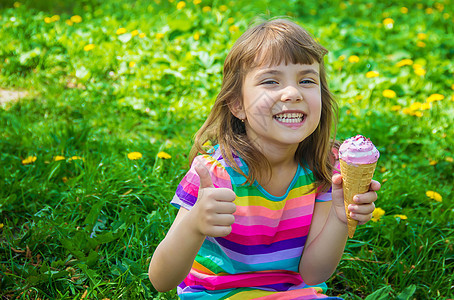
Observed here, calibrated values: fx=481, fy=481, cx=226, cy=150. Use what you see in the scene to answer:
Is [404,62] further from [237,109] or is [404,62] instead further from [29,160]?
[29,160]

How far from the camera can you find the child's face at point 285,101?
1572 millimetres

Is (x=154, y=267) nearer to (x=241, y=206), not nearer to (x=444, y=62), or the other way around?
(x=241, y=206)

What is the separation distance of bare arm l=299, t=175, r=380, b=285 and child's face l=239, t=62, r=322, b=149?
0.21 metres

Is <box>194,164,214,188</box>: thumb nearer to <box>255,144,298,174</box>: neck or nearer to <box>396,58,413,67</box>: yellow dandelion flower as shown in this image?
<box>255,144,298,174</box>: neck

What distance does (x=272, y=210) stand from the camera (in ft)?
5.55

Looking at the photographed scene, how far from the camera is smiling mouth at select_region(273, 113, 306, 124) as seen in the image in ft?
5.20

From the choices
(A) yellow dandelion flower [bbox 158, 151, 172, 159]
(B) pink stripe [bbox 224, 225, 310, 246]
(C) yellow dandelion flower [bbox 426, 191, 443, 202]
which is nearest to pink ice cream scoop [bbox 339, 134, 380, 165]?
(B) pink stripe [bbox 224, 225, 310, 246]

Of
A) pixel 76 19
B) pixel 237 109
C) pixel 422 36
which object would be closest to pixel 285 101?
pixel 237 109

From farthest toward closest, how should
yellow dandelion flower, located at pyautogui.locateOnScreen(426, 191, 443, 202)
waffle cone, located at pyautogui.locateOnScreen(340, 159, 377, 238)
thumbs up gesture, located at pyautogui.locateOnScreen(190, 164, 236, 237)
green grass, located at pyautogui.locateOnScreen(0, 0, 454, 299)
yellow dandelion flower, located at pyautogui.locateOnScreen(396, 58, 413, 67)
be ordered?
yellow dandelion flower, located at pyautogui.locateOnScreen(396, 58, 413, 67), yellow dandelion flower, located at pyautogui.locateOnScreen(426, 191, 443, 202), green grass, located at pyautogui.locateOnScreen(0, 0, 454, 299), waffle cone, located at pyautogui.locateOnScreen(340, 159, 377, 238), thumbs up gesture, located at pyautogui.locateOnScreen(190, 164, 236, 237)

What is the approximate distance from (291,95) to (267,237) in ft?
1.70

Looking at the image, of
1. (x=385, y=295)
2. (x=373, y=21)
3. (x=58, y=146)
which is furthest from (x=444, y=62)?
(x=58, y=146)

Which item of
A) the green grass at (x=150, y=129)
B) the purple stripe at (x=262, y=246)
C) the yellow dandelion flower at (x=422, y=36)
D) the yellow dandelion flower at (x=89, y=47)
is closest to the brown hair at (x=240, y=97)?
the purple stripe at (x=262, y=246)

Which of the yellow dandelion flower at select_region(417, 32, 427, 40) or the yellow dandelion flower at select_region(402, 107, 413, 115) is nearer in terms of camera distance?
Result: the yellow dandelion flower at select_region(402, 107, 413, 115)

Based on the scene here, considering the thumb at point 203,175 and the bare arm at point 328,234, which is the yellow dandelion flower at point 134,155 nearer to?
the bare arm at point 328,234
